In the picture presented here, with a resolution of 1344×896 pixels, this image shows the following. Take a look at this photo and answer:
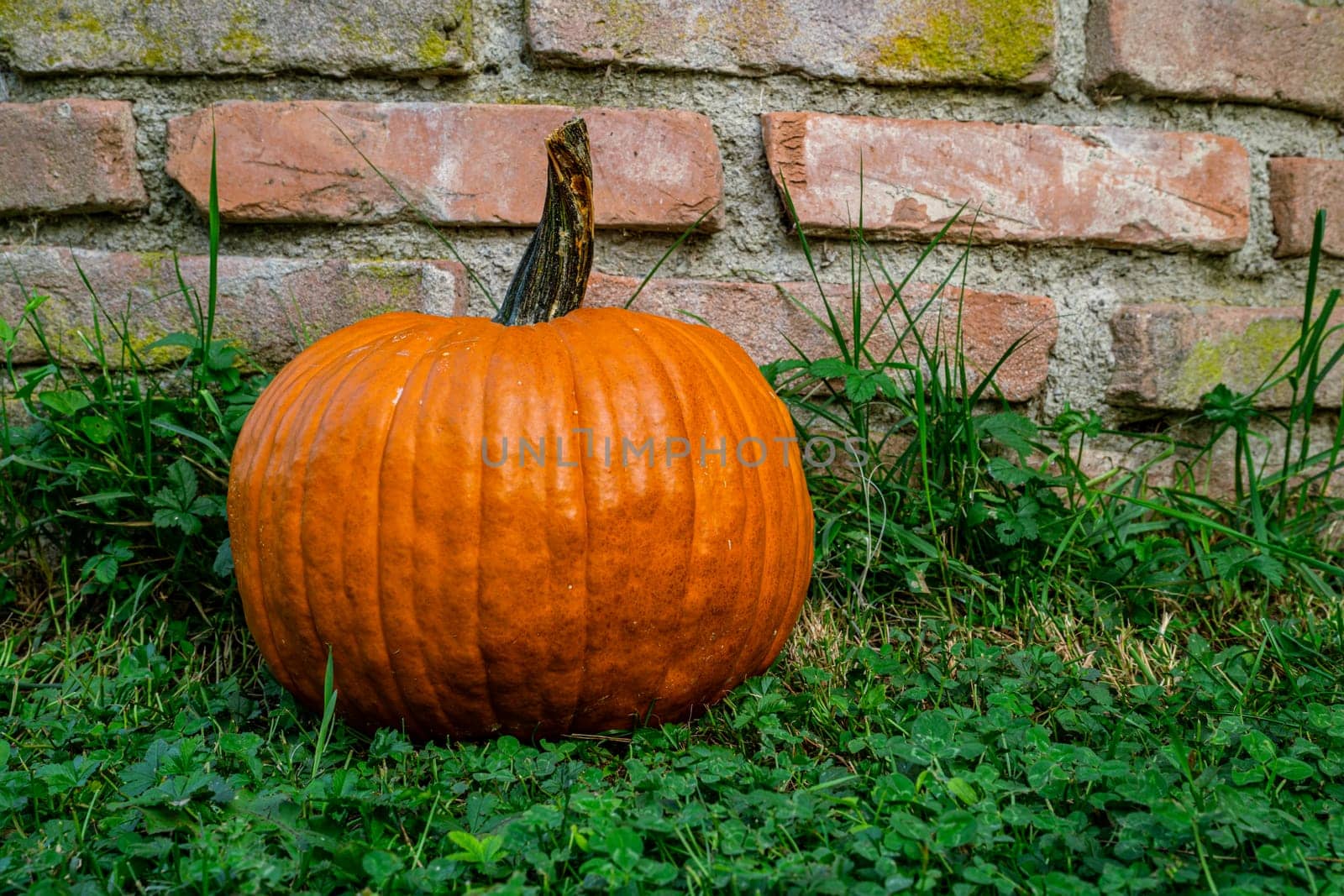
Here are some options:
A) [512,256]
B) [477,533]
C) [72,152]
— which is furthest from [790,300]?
[72,152]

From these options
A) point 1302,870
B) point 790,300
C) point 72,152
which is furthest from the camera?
point 790,300

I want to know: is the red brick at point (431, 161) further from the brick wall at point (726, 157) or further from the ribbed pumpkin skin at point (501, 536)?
the ribbed pumpkin skin at point (501, 536)

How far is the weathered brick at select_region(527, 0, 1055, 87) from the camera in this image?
156cm

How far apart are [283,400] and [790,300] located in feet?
2.87

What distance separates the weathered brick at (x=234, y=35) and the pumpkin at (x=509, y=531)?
0.62 m

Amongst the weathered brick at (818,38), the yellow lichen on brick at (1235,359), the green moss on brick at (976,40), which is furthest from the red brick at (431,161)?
the yellow lichen on brick at (1235,359)

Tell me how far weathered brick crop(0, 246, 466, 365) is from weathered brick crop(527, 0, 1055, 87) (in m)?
0.48

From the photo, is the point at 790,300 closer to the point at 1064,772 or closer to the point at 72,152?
the point at 1064,772

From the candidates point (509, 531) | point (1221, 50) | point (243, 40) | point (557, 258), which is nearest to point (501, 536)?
point (509, 531)

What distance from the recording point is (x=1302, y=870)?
789 millimetres

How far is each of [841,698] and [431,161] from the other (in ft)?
3.56

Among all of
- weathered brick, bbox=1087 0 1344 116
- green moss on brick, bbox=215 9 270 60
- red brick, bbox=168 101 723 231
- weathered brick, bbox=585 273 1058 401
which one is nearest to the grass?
weathered brick, bbox=585 273 1058 401

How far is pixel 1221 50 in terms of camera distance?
1.68 m

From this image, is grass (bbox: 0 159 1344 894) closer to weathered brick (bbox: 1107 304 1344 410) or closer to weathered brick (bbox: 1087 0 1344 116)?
weathered brick (bbox: 1107 304 1344 410)
